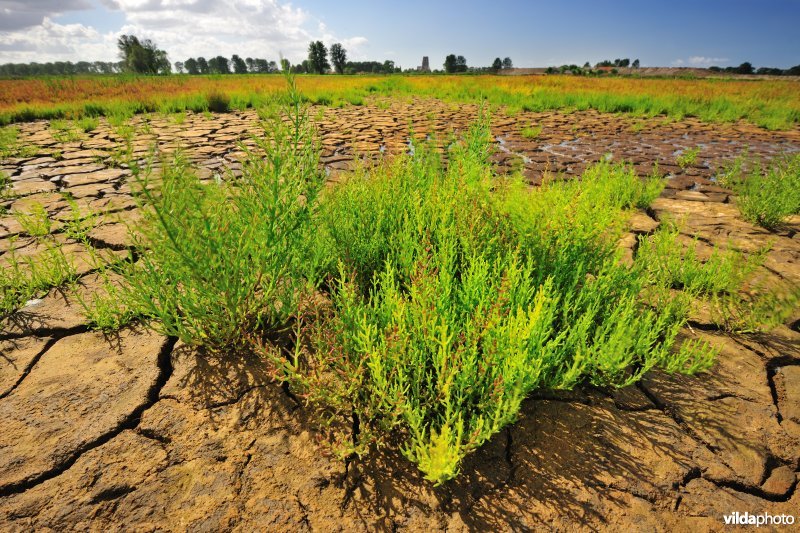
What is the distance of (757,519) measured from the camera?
3.26 feet

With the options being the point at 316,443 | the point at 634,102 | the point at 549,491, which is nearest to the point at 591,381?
the point at 549,491

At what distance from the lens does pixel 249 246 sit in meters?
1.40

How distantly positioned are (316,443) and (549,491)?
72 centimetres

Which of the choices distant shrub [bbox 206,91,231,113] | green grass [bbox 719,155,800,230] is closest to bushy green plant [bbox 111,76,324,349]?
green grass [bbox 719,155,800,230]

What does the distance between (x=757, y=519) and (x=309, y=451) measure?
1273 millimetres

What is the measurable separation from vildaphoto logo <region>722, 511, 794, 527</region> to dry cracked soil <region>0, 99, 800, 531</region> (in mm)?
19

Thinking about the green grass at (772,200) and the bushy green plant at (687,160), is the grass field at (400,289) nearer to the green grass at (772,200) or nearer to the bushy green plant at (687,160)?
the green grass at (772,200)

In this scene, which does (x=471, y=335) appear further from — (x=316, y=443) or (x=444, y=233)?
(x=316, y=443)

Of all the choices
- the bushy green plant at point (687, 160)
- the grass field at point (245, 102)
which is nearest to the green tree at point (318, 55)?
the grass field at point (245, 102)

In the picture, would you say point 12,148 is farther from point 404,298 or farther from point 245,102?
point 404,298

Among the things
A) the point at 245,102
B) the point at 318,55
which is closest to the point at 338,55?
the point at 318,55

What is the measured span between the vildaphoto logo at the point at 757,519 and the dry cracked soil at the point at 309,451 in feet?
0.06

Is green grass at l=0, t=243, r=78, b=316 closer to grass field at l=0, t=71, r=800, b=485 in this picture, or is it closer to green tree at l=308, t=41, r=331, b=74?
grass field at l=0, t=71, r=800, b=485

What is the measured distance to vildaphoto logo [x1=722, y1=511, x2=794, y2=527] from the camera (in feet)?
3.24
